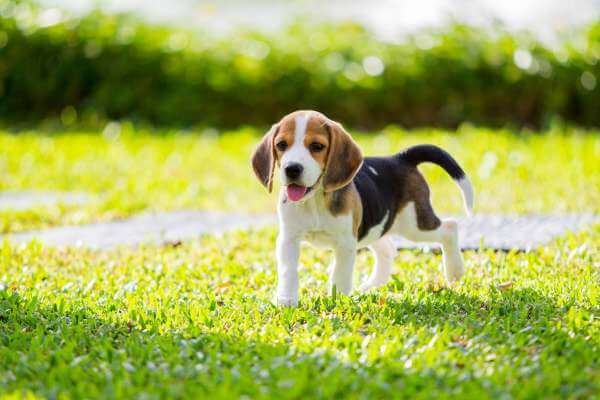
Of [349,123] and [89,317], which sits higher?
[349,123]

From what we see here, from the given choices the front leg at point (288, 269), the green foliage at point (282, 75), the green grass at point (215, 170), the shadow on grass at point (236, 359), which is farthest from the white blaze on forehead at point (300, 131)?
the green foliage at point (282, 75)

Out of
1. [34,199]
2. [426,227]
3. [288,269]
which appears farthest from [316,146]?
[34,199]

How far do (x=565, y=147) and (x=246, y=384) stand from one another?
7957 mm

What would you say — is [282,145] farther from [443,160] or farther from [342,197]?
[443,160]

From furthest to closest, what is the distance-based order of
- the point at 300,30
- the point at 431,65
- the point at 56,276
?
the point at 300,30 < the point at 431,65 < the point at 56,276

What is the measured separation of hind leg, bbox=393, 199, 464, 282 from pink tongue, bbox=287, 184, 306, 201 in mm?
908

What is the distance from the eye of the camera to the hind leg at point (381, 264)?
575cm

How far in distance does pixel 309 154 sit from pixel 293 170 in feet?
0.45

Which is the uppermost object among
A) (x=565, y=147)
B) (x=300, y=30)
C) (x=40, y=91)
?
(x=300, y=30)

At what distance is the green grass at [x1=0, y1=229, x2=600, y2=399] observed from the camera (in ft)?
13.0

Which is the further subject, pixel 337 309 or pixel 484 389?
pixel 337 309

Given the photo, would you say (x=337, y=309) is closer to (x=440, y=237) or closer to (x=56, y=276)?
(x=440, y=237)

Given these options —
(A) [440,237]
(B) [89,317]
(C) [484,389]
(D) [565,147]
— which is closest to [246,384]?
(C) [484,389]

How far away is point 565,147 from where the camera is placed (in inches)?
437
